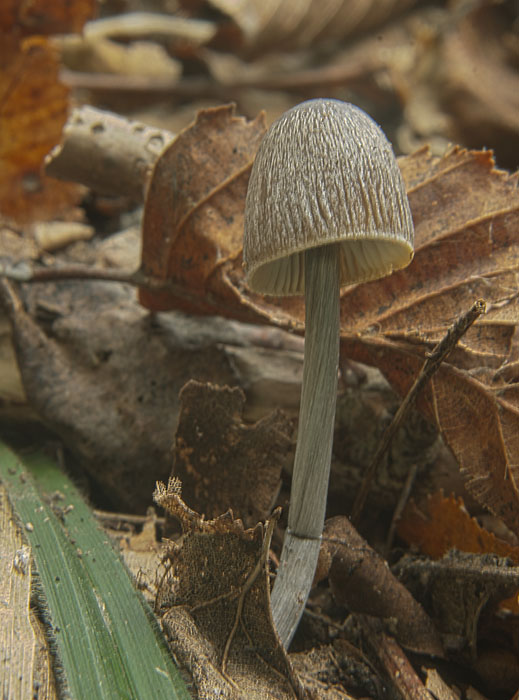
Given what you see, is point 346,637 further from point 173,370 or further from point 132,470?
point 173,370

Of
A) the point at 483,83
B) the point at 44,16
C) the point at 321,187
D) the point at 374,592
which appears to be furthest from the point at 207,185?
the point at 483,83

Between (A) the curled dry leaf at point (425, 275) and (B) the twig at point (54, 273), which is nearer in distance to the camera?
(A) the curled dry leaf at point (425, 275)

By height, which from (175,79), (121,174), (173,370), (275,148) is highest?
(175,79)

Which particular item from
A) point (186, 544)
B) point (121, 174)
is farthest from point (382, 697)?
point (121, 174)

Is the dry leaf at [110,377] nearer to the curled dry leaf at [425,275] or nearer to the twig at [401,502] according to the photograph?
the curled dry leaf at [425,275]

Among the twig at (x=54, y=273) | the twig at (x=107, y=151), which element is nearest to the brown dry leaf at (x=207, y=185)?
the twig at (x=54, y=273)
